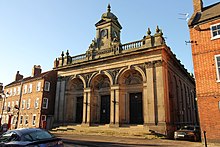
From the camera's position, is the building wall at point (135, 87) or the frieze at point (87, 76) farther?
the frieze at point (87, 76)

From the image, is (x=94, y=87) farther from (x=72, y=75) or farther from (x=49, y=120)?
(x=49, y=120)

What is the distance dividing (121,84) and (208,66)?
1159 centimetres

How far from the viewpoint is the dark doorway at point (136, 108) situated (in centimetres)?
2339

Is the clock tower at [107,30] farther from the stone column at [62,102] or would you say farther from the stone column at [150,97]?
the stone column at [150,97]

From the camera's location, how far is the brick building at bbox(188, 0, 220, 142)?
1397 cm

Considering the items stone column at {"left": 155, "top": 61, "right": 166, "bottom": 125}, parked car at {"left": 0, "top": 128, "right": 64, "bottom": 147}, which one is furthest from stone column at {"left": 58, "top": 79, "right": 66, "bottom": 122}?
parked car at {"left": 0, "top": 128, "right": 64, "bottom": 147}

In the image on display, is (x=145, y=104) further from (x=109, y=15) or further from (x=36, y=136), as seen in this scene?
(x=109, y=15)

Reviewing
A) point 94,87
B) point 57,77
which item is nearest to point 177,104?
point 94,87

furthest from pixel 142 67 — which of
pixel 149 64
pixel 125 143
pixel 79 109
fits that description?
pixel 79 109

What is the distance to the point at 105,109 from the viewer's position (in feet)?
88.2

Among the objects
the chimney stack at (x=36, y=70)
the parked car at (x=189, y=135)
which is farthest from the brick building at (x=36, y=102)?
the parked car at (x=189, y=135)

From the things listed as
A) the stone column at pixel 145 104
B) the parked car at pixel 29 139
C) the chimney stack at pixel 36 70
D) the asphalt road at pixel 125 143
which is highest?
the chimney stack at pixel 36 70

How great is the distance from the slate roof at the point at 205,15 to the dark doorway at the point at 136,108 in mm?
11006

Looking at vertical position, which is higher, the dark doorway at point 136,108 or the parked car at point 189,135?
the dark doorway at point 136,108
